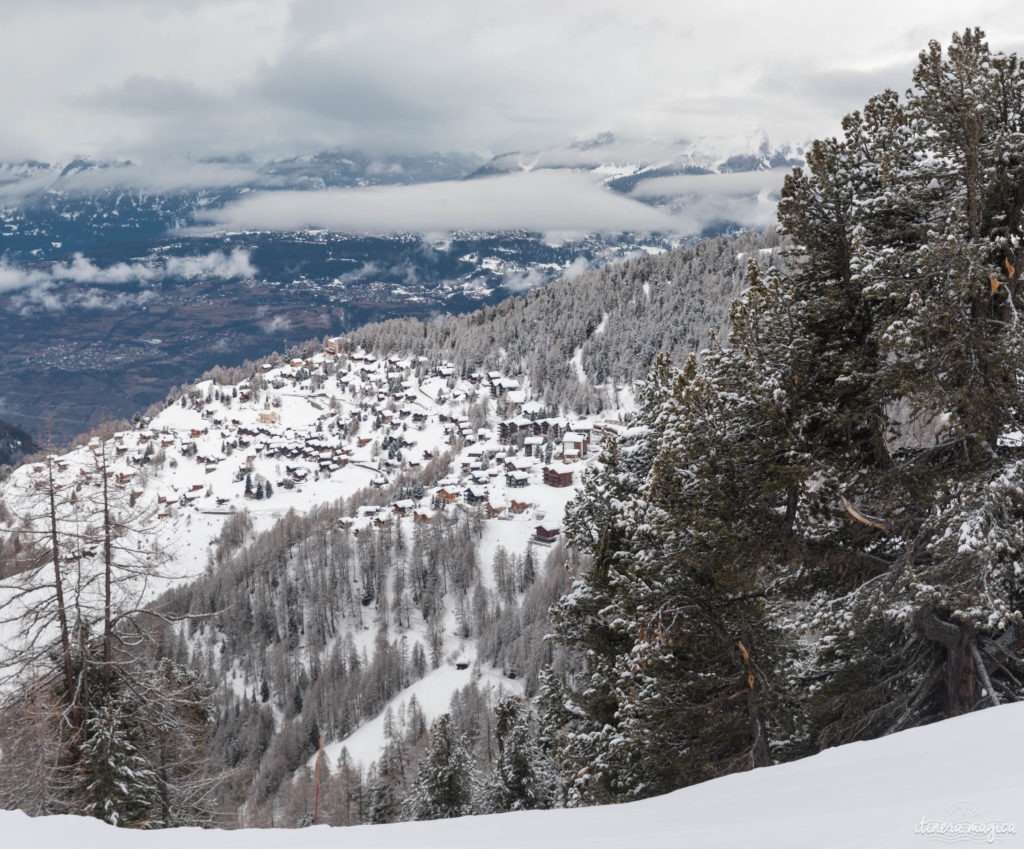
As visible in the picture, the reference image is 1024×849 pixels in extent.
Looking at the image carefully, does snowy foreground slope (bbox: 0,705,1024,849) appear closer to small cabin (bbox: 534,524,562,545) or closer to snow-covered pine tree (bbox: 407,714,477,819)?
snow-covered pine tree (bbox: 407,714,477,819)

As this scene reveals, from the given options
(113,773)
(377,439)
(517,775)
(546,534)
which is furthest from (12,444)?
(113,773)

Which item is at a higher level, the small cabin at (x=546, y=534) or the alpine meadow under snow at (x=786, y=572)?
the alpine meadow under snow at (x=786, y=572)

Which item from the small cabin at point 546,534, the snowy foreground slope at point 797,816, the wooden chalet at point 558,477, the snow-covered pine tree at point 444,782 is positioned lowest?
the small cabin at point 546,534

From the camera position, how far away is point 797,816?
17.7 ft

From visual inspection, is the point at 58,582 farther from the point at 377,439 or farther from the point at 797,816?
the point at 377,439

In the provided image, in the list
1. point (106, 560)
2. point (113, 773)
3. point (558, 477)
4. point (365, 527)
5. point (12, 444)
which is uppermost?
point (106, 560)

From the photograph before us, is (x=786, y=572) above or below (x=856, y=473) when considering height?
below

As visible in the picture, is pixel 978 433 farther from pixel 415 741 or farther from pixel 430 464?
pixel 430 464

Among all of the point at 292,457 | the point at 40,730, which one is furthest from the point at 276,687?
the point at 40,730

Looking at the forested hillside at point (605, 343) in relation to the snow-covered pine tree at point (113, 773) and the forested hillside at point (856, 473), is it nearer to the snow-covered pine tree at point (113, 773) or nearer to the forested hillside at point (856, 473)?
the snow-covered pine tree at point (113, 773)

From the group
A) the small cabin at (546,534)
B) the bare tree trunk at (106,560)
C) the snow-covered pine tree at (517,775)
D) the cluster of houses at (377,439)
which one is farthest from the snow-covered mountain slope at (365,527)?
the bare tree trunk at (106,560)

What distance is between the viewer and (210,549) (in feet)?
387

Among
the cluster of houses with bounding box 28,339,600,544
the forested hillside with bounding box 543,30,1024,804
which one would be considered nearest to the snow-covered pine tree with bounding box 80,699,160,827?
the forested hillside with bounding box 543,30,1024,804

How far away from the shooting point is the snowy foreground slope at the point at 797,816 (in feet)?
14.8
